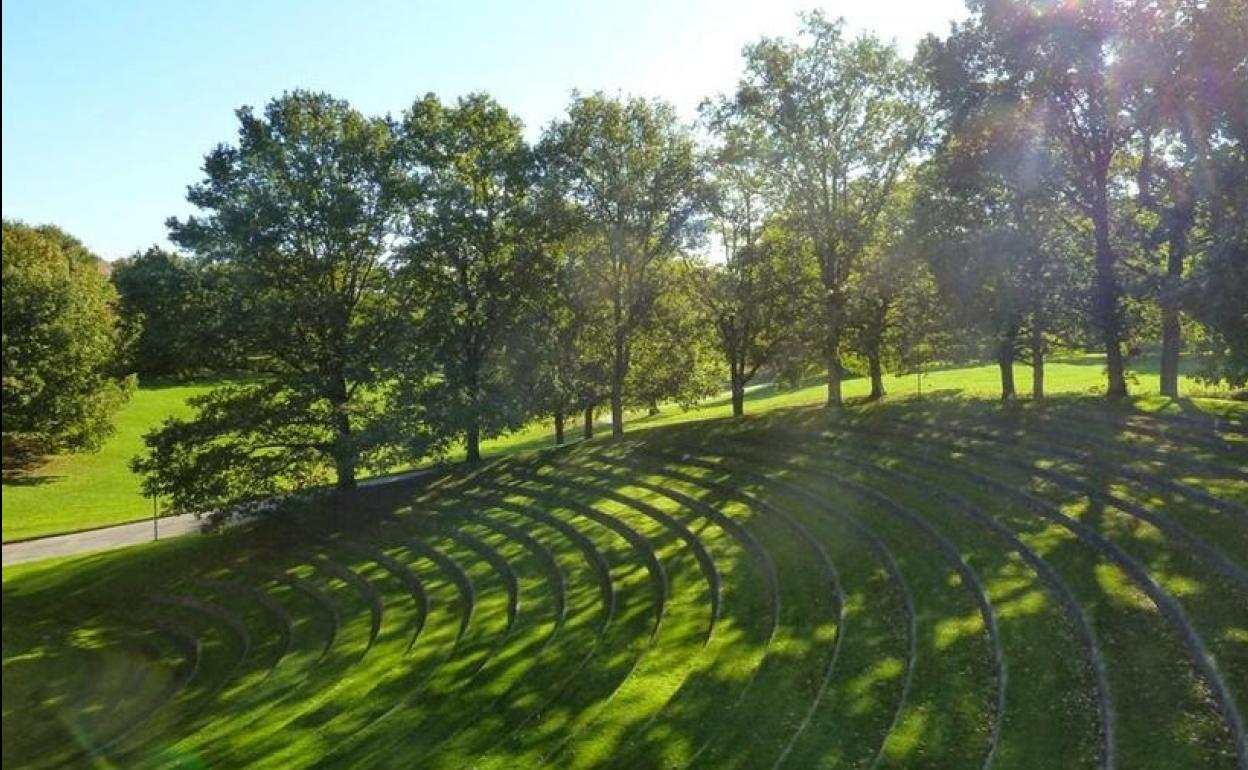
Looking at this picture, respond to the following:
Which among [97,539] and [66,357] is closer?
[97,539]

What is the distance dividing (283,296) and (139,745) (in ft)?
60.4

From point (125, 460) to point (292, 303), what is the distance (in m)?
33.7

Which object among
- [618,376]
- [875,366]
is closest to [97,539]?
[618,376]

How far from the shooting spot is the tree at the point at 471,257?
36.8 m

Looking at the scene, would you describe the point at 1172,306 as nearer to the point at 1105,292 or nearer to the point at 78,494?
the point at 1105,292

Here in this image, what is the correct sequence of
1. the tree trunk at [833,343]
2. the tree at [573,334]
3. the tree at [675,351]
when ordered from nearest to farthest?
the tree trunk at [833,343] < the tree at [573,334] < the tree at [675,351]

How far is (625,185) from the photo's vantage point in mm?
40438

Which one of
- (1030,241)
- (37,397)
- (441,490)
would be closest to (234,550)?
(441,490)

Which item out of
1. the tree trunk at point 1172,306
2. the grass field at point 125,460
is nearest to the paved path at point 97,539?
the grass field at point 125,460

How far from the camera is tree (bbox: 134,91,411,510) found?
32.8 m

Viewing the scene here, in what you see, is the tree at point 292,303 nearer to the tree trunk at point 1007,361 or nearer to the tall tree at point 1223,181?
the tree trunk at point 1007,361

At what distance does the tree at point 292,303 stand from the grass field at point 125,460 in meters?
10.5

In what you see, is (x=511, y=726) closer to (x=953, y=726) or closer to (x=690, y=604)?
(x=690, y=604)

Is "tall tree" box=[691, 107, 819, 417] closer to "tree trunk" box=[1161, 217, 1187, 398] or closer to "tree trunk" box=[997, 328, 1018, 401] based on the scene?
"tree trunk" box=[997, 328, 1018, 401]
